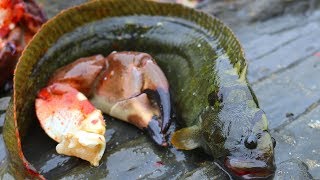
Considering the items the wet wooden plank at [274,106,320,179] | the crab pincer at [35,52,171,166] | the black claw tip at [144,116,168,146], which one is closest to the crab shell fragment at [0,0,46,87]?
the crab pincer at [35,52,171,166]

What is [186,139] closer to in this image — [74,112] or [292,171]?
[292,171]

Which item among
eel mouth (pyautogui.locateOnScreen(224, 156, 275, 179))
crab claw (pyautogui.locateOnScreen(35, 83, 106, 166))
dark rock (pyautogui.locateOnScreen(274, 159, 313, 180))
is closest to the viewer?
eel mouth (pyautogui.locateOnScreen(224, 156, 275, 179))

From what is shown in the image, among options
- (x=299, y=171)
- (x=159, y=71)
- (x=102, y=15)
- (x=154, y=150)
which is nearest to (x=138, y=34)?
(x=102, y=15)

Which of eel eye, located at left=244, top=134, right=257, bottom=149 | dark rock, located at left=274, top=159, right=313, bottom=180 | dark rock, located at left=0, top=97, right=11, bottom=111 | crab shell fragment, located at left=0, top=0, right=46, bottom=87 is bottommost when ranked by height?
dark rock, located at left=274, top=159, right=313, bottom=180

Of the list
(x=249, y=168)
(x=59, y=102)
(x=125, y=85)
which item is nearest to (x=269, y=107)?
(x=249, y=168)

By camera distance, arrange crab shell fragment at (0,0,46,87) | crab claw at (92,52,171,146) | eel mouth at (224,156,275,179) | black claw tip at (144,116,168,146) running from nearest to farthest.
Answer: eel mouth at (224,156,275,179), black claw tip at (144,116,168,146), crab claw at (92,52,171,146), crab shell fragment at (0,0,46,87)

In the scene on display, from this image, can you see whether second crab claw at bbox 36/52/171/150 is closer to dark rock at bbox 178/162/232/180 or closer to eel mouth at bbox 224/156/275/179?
dark rock at bbox 178/162/232/180

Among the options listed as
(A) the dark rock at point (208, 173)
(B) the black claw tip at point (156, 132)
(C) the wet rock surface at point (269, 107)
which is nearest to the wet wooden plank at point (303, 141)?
(C) the wet rock surface at point (269, 107)

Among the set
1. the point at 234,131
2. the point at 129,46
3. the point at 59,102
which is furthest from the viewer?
the point at 129,46
